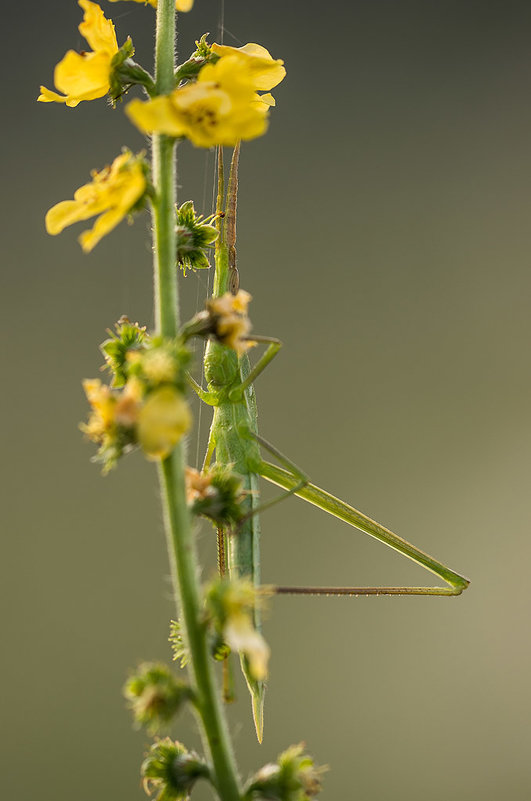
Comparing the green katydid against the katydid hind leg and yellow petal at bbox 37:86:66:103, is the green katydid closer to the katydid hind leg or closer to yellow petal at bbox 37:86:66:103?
the katydid hind leg

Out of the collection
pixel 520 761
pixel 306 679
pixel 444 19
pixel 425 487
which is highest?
pixel 444 19

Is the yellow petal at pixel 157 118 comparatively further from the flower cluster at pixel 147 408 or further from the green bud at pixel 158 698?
the green bud at pixel 158 698

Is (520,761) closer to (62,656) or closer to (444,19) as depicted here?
(62,656)

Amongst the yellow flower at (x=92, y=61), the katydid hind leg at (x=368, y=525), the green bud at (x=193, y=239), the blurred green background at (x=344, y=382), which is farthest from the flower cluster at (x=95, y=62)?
the blurred green background at (x=344, y=382)

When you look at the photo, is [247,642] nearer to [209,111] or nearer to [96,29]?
[209,111]

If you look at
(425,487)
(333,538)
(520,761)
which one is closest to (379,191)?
(425,487)

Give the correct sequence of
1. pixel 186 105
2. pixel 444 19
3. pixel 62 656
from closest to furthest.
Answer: pixel 186 105 → pixel 62 656 → pixel 444 19
